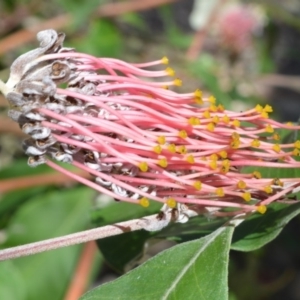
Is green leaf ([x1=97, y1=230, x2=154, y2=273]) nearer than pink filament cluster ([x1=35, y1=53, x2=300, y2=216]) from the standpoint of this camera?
No

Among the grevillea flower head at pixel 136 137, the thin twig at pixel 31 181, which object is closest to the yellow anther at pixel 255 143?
the grevillea flower head at pixel 136 137

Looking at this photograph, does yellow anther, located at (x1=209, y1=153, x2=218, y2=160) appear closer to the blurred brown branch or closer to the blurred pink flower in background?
the blurred brown branch

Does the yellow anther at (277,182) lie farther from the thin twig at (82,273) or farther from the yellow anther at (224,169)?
the thin twig at (82,273)

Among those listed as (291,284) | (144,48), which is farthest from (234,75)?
(291,284)

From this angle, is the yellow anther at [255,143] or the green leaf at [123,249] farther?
the green leaf at [123,249]

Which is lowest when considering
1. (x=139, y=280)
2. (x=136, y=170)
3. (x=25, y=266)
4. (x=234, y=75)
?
(x=25, y=266)

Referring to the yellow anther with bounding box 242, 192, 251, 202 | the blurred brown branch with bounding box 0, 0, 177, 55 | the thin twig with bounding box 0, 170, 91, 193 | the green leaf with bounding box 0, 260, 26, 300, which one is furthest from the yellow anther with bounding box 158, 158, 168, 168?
the blurred brown branch with bounding box 0, 0, 177, 55

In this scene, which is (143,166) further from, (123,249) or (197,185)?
(123,249)

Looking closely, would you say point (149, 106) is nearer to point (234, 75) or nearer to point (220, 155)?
point (220, 155)
